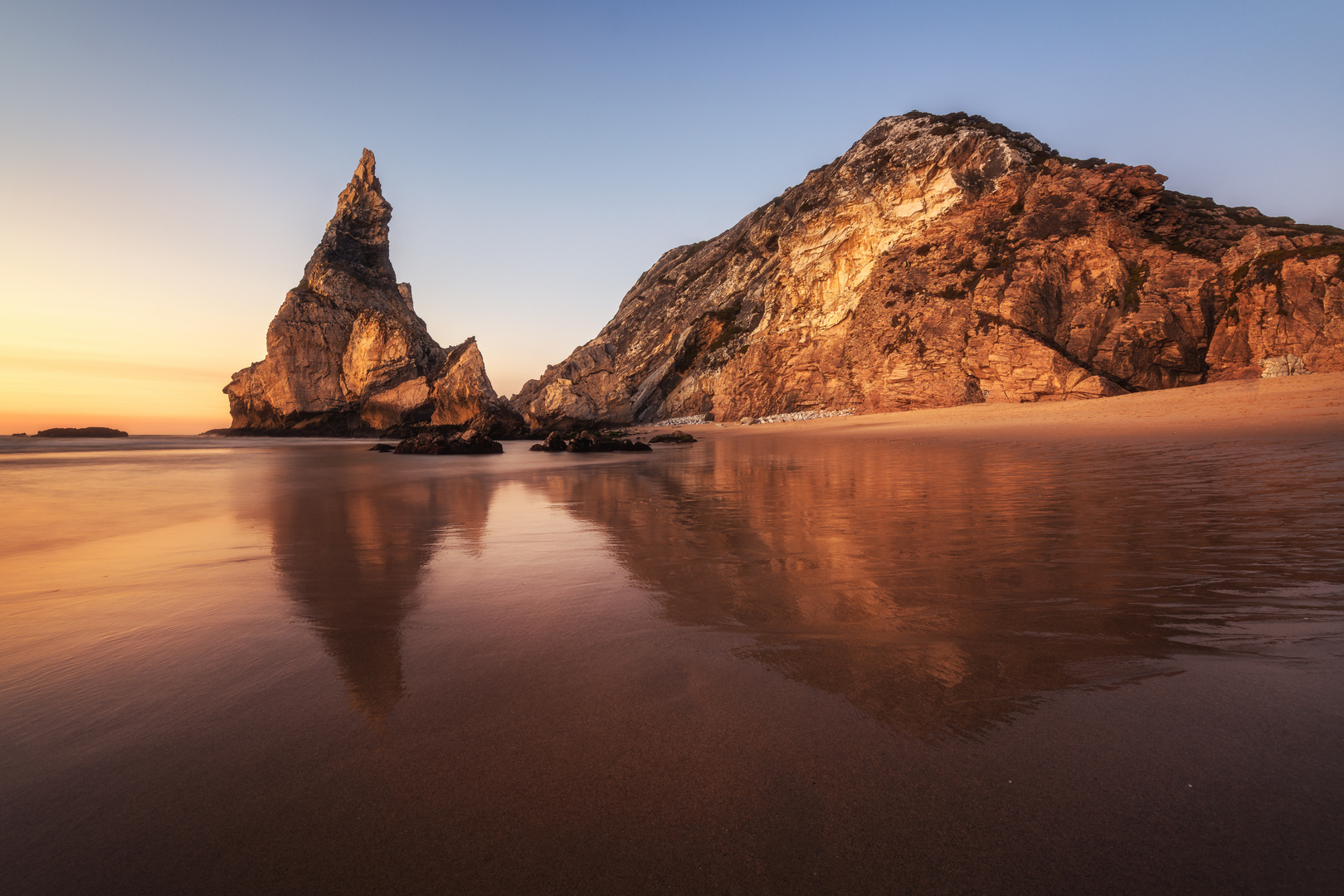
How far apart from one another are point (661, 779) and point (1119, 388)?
3451cm

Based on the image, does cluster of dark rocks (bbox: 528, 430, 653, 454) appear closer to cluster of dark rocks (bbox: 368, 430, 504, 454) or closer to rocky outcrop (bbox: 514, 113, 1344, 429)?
cluster of dark rocks (bbox: 368, 430, 504, 454)

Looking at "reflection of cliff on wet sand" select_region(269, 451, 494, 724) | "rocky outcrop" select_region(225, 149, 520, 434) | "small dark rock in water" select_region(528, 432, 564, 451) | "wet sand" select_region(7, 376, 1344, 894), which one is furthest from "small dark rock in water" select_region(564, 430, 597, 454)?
"rocky outcrop" select_region(225, 149, 520, 434)

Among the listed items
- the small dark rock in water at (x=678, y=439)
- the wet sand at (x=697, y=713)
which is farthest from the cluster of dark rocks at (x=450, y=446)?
the wet sand at (x=697, y=713)

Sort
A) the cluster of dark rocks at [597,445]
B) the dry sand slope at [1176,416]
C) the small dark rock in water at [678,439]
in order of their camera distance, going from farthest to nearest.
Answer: the small dark rock in water at [678,439], the cluster of dark rocks at [597,445], the dry sand slope at [1176,416]

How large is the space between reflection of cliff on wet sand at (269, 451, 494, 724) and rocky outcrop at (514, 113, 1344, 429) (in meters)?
30.6

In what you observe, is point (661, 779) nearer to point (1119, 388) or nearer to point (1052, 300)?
point (1119, 388)

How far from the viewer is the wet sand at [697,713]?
124cm

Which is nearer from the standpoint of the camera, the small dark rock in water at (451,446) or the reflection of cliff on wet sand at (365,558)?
the reflection of cliff on wet sand at (365,558)

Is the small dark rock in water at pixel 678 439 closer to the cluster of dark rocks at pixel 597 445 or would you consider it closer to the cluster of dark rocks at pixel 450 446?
the cluster of dark rocks at pixel 597 445

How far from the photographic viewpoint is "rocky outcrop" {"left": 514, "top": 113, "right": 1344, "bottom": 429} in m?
27.1

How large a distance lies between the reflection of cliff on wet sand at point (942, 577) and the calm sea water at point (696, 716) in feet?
0.08

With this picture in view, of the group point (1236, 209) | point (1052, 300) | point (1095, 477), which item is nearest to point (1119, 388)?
point (1052, 300)

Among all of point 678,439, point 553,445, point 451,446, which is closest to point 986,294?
point 678,439

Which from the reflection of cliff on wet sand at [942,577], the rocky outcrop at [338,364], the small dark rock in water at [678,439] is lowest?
the reflection of cliff on wet sand at [942,577]
